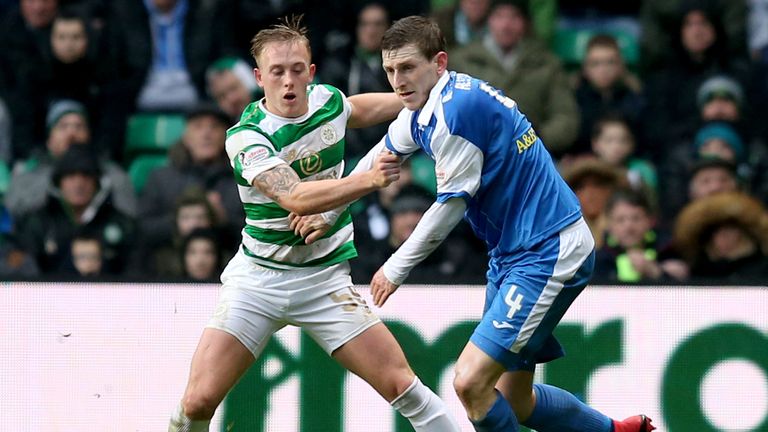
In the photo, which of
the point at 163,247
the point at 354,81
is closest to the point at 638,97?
the point at 354,81

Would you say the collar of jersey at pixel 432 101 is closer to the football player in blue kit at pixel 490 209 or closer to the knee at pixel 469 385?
the football player in blue kit at pixel 490 209

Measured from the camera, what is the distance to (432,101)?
5.88m

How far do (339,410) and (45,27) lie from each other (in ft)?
14.6

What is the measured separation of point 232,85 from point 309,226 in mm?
4231

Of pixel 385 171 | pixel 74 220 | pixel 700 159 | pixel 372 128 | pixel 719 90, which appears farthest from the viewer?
pixel 719 90

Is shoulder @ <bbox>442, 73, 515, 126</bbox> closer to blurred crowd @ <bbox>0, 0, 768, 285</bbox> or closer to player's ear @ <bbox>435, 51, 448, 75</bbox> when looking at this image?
player's ear @ <bbox>435, 51, 448, 75</bbox>

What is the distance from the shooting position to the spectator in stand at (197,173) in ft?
30.9

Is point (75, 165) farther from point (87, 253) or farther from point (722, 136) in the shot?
point (722, 136)

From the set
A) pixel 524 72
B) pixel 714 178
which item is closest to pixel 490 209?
pixel 714 178

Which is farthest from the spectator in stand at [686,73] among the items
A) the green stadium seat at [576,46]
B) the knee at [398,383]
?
the knee at [398,383]

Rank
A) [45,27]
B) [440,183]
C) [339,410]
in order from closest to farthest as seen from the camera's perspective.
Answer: [440,183] < [339,410] < [45,27]

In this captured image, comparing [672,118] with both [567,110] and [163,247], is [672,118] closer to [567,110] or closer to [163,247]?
[567,110]

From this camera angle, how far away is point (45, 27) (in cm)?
1055

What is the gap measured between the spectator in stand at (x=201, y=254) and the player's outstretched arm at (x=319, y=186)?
8.01ft
